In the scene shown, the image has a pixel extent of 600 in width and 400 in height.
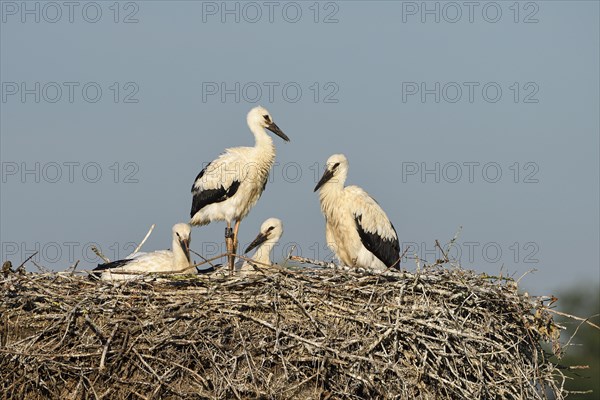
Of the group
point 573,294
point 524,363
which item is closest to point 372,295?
point 524,363

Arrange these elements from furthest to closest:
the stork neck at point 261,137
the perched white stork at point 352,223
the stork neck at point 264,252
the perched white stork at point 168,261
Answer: the stork neck at point 261,137 → the perched white stork at point 352,223 → the stork neck at point 264,252 → the perched white stork at point 168,261

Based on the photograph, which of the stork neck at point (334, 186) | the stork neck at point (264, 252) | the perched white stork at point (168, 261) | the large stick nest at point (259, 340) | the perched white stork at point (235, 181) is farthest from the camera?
the perched white stork at point (235, 181)

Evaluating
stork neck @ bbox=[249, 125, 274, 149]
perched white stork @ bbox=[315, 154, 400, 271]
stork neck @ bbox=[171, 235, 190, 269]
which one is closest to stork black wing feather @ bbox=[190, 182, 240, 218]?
stork neck @ bbox=[249, 125, 274, 149]

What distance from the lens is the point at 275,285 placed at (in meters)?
7.84

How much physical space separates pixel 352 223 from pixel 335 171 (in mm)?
555

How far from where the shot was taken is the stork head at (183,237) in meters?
9.21

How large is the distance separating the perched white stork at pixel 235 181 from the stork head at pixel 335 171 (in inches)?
27.4

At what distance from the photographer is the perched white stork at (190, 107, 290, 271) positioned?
1076 centimetres

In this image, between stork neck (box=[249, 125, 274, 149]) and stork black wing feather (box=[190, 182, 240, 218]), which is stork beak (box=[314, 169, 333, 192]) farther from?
stork black wing feather (box=[190, 182, 240, 218])

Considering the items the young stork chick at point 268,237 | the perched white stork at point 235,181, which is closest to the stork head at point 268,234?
the young stork chick at point 268,237

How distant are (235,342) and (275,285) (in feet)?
1.76

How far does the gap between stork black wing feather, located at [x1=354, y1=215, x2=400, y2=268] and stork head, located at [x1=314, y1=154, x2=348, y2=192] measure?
45cm

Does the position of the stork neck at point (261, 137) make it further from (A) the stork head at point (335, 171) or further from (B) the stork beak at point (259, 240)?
(B) the stork beak at point (259, 240)

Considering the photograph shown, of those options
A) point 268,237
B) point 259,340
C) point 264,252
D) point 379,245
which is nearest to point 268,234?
point 268,237
